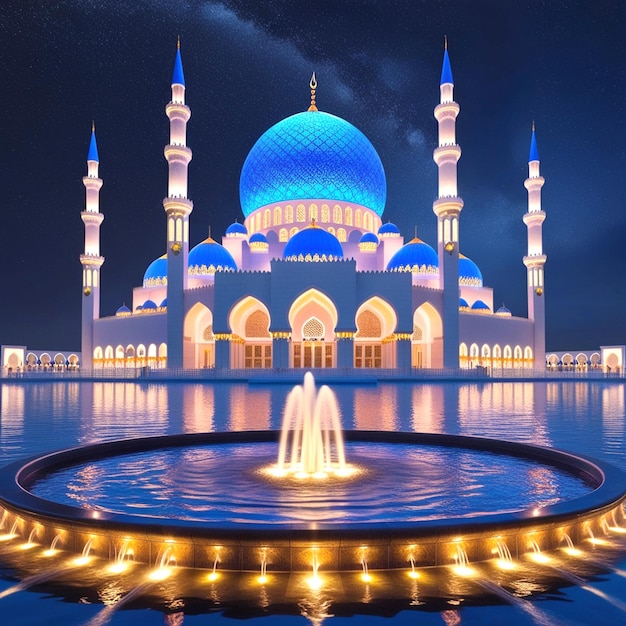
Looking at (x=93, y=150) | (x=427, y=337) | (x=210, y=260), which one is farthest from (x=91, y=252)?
(x=427, y=337)

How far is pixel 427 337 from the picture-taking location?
28.0 m

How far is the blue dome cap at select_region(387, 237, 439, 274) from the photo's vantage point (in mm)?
28641

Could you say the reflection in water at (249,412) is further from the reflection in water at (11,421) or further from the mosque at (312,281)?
the mosque at (312,281)

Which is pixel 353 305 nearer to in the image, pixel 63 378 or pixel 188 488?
pixel 63 378

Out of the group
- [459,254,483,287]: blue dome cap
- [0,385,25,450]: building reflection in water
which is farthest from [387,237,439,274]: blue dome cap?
[0,385,25,450]: building reflection in water

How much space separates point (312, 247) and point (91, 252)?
11702mm

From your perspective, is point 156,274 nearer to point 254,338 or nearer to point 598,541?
point 254,338

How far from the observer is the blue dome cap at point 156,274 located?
1266 inches

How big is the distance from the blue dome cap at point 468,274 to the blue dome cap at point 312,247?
9.67 meters

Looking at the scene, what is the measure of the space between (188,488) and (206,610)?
2.13 metres

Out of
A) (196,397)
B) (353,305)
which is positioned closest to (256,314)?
(353,305)

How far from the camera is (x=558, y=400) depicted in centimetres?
1347

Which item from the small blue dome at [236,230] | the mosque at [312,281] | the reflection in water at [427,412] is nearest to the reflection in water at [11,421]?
the reflection in water at [427,412]

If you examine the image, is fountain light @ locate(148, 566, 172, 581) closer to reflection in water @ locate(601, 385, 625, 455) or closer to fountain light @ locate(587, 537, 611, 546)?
fountain light @ locate(587, 537, 611, 546)
